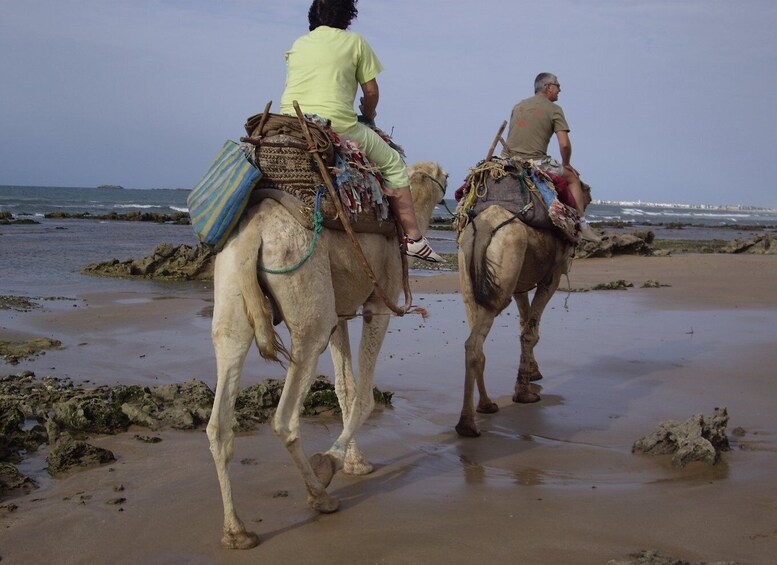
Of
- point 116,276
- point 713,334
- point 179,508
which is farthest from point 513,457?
point 116,276

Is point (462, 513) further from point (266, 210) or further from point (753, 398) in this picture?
point (753, 398)

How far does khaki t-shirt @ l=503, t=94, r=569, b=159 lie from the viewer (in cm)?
794

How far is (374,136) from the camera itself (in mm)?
5359

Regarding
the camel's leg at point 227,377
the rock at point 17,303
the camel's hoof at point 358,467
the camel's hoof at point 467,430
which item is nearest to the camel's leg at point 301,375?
the camel's leg at point 227,377

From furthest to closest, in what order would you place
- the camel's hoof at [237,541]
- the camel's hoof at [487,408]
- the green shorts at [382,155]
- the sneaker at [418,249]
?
the camel's hoof at [487,408] < the sneaker at [418,249] < the green shorts at [382,155] < the camel's hoof at [237,541]

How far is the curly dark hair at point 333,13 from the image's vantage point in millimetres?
5109

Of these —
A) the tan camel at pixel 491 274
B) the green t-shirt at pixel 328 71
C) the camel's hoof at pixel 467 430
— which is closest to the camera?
the green t-shirt at pixel 328 71

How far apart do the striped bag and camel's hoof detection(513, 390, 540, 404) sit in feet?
13.2

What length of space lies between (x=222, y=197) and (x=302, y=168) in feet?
1.85

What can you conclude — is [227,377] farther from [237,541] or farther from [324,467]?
[324,467]

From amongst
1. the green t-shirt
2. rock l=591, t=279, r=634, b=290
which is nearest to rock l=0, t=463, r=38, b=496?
the green t-shirt

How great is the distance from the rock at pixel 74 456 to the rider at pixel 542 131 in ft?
15.0

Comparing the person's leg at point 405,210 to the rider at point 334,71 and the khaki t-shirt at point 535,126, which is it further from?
the khaki t-shirt at point 535,126

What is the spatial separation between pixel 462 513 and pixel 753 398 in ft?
12.8
